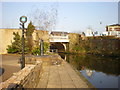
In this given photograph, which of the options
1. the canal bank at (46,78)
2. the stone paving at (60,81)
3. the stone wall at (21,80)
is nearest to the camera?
the stone wall at (21,80)

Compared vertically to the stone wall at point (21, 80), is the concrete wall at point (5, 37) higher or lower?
higher

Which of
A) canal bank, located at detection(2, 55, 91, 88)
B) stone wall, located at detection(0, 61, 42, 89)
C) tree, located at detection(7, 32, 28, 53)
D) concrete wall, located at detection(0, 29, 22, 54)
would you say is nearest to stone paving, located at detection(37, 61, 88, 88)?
canal bank, located at detection(2, 55, 91, 88)

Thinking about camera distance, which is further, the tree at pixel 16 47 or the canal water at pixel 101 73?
the tree at pixel 16 47

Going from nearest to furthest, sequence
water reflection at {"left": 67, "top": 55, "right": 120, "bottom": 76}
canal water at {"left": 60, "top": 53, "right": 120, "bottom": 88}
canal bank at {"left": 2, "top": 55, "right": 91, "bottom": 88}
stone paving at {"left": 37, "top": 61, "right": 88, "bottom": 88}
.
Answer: canal bank at {"left": 2, "top": 55, "right": 91, "bottom": 88} < stone paving at {"left": 37, "top": 61, "right": 88, "bottom": 88} < canal water at {"left": 60, "top": 53, "right": 120, "bottom": 88} < water reflection at {"left": 67, "top": 55, "right": 120, "bottom": 76}

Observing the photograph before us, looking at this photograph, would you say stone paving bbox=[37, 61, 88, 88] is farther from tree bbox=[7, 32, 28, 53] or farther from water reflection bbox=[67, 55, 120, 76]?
tree bbox=[7, 32, 28, 53]

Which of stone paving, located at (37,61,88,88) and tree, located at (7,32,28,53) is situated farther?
tree, located at (7,32,28,53)

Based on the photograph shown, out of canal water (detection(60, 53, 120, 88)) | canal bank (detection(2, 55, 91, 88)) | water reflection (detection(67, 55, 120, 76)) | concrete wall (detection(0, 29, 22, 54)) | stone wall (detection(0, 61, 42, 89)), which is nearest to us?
stone wall (detection(0, 61, 42, 89))

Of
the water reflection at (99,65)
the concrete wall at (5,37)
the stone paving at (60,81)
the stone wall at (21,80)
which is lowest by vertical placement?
Answer: the water reflection at (99,65)

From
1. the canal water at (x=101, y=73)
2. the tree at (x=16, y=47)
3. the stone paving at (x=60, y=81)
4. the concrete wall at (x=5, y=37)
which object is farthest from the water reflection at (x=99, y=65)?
the concrete wall at (x=5, y=37)

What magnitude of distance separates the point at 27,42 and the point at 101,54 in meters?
18.2

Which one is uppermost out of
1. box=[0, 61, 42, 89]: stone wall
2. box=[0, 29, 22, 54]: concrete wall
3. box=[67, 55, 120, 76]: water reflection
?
box=[0, 29, 22, 54]: concrete wall

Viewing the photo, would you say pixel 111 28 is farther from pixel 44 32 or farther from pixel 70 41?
pixel 44 32

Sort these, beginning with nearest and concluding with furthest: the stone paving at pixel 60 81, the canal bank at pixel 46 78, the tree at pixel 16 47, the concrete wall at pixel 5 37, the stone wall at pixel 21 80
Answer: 1. the stone wall at pixel 21 80
2. the canal bank at pixel 46 78
3. the stone paving at pixel 60 81
4. the tree at pixel 16 47
5. the concrete wall at pixel 5 37

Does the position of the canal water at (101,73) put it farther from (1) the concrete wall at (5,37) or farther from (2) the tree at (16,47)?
(1) the concrete wall at (5,37)
